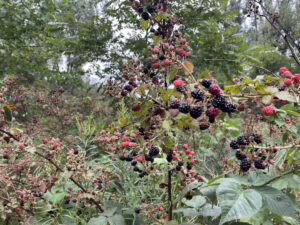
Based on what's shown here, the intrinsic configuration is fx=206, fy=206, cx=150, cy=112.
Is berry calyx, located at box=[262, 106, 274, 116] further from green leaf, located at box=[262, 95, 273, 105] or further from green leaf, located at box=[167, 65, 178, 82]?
green leaf, located at box=[167, 65, 178, 82]

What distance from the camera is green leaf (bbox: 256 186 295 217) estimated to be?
0.71 metres

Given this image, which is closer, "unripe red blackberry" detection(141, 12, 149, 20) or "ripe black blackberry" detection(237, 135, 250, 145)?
"ripe black blackberry" detection(237, 135, 250, 145)

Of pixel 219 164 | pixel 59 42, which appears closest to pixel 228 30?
pixel 219 164

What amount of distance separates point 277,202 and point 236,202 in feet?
0.54

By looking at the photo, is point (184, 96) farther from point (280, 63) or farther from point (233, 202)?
point (280, 63)

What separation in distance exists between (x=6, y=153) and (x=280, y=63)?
38.2 ft

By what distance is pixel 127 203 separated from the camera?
2125 millimetres

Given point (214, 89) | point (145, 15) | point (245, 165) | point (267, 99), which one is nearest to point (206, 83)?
point (214, 89)

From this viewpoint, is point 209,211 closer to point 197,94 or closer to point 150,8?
point 197,94

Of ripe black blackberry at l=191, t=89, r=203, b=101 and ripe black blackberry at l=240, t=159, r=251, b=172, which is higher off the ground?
ripe black blackberry at l=191, t=89, r=203, b=101

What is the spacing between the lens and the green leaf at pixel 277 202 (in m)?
0.71

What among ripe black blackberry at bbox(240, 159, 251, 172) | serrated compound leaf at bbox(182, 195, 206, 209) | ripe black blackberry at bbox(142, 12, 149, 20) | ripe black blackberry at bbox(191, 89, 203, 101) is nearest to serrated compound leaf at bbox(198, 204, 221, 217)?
serrated compound leaf at bbox(182, 195, 206, 209)

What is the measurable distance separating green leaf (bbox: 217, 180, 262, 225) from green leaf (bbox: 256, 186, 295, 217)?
66 mm

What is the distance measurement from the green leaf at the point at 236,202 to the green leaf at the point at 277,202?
2.6 inches
